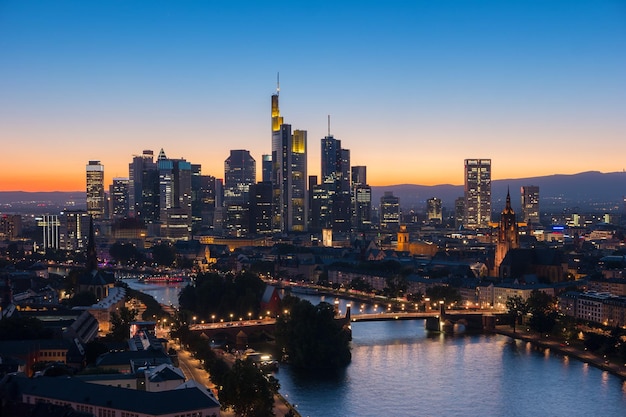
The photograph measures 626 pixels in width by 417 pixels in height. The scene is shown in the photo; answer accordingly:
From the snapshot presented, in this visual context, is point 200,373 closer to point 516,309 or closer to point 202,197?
point 516,309

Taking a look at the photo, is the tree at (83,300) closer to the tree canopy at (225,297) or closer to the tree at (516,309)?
the tree canopy at (225,297)

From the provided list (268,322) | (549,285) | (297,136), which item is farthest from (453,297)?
(297,136)

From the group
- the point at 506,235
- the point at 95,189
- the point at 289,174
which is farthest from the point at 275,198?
the point at 506,235

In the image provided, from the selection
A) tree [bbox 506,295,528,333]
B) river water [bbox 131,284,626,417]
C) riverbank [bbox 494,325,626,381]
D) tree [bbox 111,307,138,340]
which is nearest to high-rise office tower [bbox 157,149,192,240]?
tree [bbox 506,295,528,333]

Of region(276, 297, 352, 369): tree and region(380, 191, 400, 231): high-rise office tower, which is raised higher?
region(380, 191, 400, 231): high-rise office tower

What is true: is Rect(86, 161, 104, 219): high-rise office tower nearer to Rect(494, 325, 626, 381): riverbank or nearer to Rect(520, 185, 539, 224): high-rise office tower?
Rect(520, 185, 539, 224): high-rise office tower

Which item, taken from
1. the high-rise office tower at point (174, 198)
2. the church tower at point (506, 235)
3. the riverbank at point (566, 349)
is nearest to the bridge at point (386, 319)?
the riverbank at point (566, 349)
